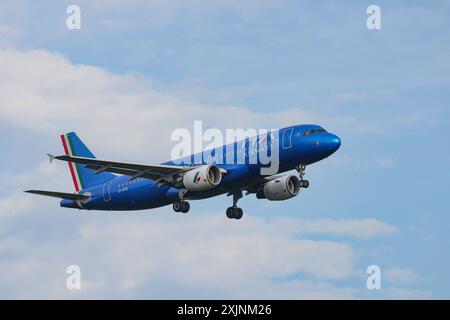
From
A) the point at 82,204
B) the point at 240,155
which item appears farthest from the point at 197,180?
the point at 82,204

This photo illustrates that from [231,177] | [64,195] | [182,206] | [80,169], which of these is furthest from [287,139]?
[80,169]

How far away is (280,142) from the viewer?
216 ft

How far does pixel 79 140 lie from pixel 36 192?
36.5 feet

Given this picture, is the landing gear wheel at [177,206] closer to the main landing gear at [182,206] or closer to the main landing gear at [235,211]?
the main landing gear at [182,206]

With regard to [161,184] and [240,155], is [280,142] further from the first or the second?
[161,184]

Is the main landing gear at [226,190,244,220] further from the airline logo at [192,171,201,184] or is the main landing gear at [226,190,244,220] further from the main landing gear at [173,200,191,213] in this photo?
the airline logo at [192,171,201,184]

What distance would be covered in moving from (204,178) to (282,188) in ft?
22.9

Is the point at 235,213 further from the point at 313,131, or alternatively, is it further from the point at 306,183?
the point at 313,131

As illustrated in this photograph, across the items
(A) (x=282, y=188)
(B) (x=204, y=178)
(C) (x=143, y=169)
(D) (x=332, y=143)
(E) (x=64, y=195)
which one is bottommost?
(B) (x=204, y=178)

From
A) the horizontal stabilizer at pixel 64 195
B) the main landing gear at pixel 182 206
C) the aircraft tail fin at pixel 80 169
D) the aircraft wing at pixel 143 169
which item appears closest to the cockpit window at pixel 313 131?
the aircraft wing at pixel 143 169

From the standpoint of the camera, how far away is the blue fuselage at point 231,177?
65375 mm

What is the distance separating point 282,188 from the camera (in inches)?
2832

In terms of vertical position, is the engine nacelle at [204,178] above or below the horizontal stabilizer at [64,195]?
below
